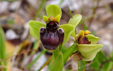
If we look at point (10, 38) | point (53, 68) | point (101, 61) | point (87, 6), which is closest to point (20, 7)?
point (10, 38)

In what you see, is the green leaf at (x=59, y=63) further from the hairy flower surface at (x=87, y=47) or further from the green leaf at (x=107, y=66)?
the green leaf at (x=107, y=66)

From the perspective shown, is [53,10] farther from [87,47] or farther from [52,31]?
[87,47]

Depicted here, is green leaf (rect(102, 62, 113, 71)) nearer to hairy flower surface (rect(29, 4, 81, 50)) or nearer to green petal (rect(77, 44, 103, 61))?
green petal (rect(77, 44, 103, 61))

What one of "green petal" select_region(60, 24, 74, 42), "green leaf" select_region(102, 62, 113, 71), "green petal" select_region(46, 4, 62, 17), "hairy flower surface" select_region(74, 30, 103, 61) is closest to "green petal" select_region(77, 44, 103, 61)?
"hairy flower surface" select_region(74, 30, 103, 61)

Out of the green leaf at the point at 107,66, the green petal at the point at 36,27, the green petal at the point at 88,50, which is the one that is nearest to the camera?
the green petal at the point at 88,50

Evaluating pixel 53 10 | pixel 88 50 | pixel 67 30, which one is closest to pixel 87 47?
pixel 88 50

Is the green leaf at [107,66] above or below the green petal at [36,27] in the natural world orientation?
below

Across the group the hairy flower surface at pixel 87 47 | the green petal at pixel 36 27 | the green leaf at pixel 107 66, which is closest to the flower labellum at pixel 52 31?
the green petal at pixel 36 27
